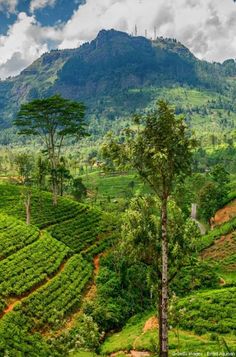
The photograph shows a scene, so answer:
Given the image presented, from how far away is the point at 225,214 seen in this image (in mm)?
98000

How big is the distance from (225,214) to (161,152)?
247ft

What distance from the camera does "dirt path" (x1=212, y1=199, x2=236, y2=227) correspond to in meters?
95.9

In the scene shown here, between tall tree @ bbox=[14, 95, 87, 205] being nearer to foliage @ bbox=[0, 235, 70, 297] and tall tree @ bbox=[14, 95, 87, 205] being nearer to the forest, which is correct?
the forest

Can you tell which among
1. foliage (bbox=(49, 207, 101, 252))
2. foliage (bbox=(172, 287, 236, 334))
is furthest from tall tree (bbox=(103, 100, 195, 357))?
foliage (bbox=(49, 207, 101, 252))

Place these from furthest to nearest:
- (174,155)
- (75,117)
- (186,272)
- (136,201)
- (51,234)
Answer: (75,117), (51,234), (186,272), (136,201), (174,155)

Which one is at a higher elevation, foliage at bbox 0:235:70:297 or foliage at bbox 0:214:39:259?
foliage at bbox 0:214:39:259

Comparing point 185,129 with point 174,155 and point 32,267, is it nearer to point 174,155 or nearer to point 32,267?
point 174,155

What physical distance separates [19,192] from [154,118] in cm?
6011

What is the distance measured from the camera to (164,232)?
27.4 metres

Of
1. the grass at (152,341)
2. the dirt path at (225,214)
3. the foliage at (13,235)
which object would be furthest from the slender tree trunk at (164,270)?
the dirt path at (225,214)

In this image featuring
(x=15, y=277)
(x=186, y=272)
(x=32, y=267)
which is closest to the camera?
(x=15, y=277)

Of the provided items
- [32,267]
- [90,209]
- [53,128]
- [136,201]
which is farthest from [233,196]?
[136,201]

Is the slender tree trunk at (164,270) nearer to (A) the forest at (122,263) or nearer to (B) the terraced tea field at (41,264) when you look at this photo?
(A) the forest at (122,263)

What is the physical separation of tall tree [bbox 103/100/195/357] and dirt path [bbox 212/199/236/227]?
69713 mm
